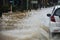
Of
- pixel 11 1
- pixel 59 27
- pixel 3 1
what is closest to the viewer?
pixel 59 27

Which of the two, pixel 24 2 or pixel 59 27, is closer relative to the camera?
pixel 59 27

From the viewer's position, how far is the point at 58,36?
12.5 meters

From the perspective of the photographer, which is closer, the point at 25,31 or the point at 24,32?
the point at 24,32

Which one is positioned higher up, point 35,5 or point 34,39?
point 34,39

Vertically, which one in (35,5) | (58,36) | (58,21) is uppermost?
(58,21)

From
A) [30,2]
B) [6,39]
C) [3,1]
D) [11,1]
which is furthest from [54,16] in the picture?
[30,2]

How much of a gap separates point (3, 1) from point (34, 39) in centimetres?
3245

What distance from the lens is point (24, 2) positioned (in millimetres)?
50688

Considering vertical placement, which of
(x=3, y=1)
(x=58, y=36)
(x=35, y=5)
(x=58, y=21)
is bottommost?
(x=35, y=5)

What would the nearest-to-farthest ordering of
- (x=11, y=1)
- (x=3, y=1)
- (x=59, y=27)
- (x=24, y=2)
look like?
(x=59, y=27) → (x=3, y=1) → (x=11, y=1) → (x=24, y=2)

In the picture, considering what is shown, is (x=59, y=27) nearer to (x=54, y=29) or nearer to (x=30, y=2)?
(x=54, y=29)

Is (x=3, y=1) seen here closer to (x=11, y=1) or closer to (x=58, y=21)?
(x=11, y=1)

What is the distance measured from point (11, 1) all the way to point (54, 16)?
35512 millimetres

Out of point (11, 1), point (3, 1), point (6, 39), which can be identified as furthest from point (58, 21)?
point (11, 1)
